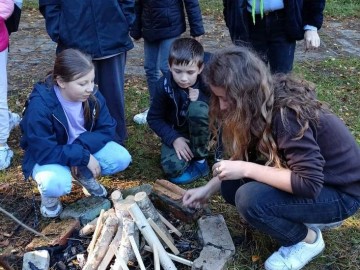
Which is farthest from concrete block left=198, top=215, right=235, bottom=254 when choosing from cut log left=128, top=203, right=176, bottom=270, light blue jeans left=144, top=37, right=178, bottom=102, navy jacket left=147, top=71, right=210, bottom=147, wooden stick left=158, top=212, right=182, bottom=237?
light blue jeans left=144, top=37, right=178, bottom=102

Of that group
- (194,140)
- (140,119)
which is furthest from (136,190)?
(140,119)

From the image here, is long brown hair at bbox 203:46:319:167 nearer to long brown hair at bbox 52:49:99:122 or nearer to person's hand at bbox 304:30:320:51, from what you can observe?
long brown hair at bbox 52:49:99:122

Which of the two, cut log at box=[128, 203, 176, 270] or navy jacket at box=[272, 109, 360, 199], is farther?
cut log at box=[128, 203, 176, 270]

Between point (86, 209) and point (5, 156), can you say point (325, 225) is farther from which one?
point (5, 156)

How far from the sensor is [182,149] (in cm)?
333

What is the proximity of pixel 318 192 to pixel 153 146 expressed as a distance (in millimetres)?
Result: 1894

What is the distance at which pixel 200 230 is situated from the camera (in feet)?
8.64

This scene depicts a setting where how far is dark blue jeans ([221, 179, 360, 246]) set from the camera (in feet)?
7.52

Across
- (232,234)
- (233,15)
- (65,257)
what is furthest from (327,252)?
(233,15)

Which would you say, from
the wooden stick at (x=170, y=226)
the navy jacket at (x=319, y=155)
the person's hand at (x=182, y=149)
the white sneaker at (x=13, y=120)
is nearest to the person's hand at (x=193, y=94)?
the person's hand at (x=182, y=149)

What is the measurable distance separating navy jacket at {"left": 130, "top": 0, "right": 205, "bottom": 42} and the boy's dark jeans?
2.48 ft

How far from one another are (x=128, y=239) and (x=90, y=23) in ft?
5.02

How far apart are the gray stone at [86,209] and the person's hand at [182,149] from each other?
0.66m

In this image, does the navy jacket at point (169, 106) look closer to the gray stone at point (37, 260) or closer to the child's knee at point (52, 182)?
the child's knee at point (52, 182)
